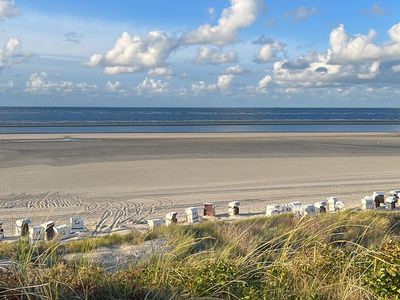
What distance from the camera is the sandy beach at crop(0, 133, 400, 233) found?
1320 centimetres

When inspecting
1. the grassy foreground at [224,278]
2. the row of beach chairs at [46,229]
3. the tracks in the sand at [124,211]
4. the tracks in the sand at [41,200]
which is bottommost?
the tracks in the sand at [124,211]

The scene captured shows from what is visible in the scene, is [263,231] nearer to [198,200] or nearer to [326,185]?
[198,200]

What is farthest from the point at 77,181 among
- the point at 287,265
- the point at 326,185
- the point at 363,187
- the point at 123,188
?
the point at 287,265

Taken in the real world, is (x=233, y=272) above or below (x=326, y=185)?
above

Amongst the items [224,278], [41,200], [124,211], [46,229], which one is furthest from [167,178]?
[224,278]

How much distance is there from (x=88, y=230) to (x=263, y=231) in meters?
4.02

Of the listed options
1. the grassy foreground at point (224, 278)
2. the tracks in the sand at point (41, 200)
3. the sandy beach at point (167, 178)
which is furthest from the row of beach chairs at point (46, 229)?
the grassy foreground at point (224, 278)

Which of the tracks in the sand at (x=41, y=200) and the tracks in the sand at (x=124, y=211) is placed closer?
the tracks in the sand at (x=124, y=211)

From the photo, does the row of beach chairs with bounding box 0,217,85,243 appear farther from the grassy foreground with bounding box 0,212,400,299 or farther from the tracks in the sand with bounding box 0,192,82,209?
the grassy foreground with bounding box 0,212,400,299

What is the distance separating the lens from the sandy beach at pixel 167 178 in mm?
13203

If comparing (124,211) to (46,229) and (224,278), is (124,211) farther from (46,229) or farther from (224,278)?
(224,278)

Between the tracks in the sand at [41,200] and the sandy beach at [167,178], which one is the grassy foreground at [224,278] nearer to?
the sandy beach at [167,178]

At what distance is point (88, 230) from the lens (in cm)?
1028

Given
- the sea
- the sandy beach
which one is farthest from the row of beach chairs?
the sea
